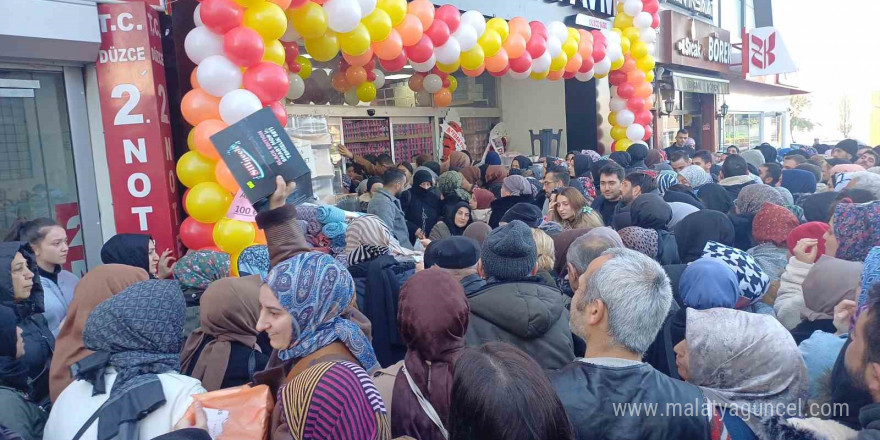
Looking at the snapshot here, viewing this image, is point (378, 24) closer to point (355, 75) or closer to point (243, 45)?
point (243, 45)

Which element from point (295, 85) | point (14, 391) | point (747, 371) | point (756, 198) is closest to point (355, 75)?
point (295, 85)

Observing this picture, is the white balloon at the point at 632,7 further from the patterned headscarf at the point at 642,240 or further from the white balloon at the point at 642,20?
the patterned headscarf at the point at 642,240

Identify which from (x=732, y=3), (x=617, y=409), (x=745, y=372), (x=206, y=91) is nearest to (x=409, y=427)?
(x=617, y=409)

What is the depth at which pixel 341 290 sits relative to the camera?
2.12m

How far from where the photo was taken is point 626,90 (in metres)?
10.2

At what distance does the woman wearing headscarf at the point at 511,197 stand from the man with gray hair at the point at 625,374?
3550 millimetres

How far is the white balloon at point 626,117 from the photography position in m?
10.5

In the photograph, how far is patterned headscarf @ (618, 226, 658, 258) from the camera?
12.2 feet

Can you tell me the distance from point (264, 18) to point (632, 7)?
740 centimetres

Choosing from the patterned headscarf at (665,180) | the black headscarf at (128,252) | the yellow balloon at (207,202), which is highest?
the yellow balloon at (207,202)

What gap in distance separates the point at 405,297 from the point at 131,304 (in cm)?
90

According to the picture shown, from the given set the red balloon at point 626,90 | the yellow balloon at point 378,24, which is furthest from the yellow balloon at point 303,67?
the red balloon at point 626,90

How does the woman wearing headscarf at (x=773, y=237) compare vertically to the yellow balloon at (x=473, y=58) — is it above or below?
below

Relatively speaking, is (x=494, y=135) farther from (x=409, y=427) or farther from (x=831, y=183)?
(x=409, y=427)
